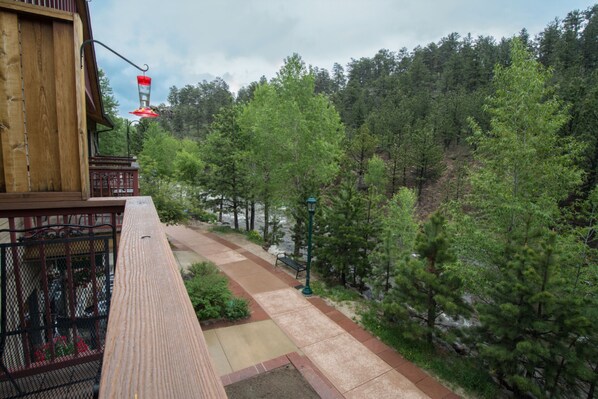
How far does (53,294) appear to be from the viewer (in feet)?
11.5

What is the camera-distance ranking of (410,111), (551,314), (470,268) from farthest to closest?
(410,111), (470,268), (551,314)

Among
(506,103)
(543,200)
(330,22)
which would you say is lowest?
(543,200)

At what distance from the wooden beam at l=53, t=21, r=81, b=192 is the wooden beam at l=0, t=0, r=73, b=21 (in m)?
0.04

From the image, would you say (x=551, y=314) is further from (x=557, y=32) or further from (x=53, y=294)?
(x=557, y=32)

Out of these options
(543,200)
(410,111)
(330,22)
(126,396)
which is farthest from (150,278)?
(410,111)

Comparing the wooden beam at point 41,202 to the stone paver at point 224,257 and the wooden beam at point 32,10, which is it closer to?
the wooden beam at point 32,10

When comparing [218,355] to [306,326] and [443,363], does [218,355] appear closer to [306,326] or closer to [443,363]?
[306,326]

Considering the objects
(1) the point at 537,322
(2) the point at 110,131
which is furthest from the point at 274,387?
(2) the point at 110,131

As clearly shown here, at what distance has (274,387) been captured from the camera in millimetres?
4816

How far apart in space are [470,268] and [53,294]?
9017mm

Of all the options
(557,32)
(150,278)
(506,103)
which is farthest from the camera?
(557,32)

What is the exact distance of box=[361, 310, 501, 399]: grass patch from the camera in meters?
5.55

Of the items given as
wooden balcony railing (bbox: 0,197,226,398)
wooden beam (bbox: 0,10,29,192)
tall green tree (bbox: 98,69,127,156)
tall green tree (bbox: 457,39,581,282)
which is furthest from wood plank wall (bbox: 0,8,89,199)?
tall green tree (bbox: 98,69,127,156)

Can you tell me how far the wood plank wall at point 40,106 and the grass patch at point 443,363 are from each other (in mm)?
6335
